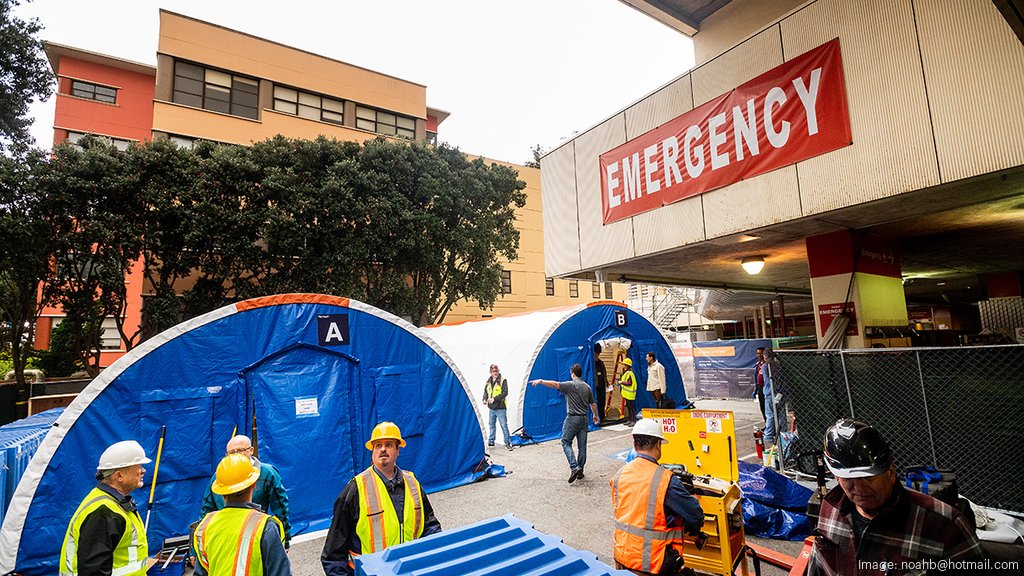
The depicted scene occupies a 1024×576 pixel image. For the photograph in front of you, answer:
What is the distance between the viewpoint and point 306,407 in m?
7.32

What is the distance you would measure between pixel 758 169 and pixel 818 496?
611 centimetres

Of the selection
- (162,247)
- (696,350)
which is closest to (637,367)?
(696,350)

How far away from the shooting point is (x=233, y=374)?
22.9 feet

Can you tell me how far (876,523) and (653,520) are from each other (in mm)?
1496

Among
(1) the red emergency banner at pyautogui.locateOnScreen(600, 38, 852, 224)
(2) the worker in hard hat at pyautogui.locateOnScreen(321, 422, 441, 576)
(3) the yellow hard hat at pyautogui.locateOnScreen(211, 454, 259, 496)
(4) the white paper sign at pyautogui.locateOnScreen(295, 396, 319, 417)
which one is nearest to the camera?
(3) the yellow hard hat at pyautogui.locateOnScreen(211, 454, 259, 496)

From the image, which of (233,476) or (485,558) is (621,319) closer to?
(233,476)

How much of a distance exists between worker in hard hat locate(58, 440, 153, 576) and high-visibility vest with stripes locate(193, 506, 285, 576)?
2.87 feet

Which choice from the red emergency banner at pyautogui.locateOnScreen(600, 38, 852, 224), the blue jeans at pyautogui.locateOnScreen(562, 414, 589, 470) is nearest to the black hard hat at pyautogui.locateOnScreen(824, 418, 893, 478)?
the blue jeans at pyautogui.locateOnScreen(562, 414, 589, 470)

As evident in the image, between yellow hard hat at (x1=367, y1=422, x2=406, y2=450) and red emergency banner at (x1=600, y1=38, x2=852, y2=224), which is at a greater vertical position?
red emergency banner at (x1=600, y1=38, x2=852, y2=224)

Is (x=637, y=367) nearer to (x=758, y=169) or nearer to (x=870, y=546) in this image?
(x=758, y=169)

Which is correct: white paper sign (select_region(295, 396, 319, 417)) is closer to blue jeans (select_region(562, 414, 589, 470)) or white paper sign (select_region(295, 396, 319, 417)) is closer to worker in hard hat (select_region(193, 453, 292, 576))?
blue jeans (select_region(562, 414, 589, 470))

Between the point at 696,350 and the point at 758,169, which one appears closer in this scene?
the point at 758,169

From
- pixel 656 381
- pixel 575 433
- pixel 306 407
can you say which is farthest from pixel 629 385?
pixel 306 407

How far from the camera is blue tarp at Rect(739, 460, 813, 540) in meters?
5.46
